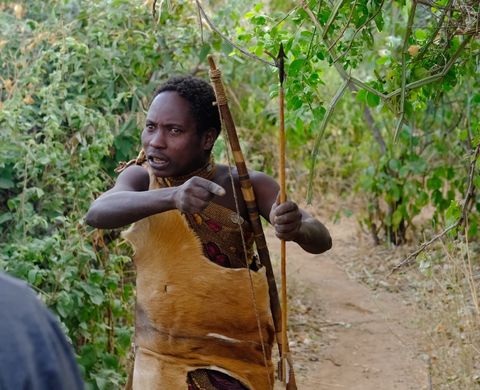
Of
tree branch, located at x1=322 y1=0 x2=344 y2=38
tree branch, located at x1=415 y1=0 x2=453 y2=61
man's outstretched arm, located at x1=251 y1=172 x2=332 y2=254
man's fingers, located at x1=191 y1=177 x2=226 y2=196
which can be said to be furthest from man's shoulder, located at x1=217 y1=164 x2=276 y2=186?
tree branch, located at x1=415 y1=0 x2=453 y2=61

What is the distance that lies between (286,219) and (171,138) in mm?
494

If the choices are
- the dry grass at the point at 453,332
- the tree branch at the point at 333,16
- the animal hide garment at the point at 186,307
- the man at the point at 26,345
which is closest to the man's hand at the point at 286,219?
the animal hide garment at the point at 186,307

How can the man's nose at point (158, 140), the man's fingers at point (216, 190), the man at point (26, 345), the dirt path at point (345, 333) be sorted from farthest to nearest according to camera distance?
the dirt path at point (345, 333) < the man's nose at point (158, 140) < the man's fingers at point (216, 190) < the man at point (26, 345)

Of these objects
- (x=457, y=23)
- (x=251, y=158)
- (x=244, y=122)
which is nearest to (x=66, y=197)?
(x=457, y=23)

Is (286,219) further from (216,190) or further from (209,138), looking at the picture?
(209,138)

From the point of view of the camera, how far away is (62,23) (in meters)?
5.02

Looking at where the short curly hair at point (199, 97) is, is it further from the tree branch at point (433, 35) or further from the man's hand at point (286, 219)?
the tree branch at point (433, 35)

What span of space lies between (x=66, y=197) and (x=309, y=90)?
131 cm

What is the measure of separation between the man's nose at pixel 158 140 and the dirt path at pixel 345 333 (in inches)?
107

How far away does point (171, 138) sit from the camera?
317cm

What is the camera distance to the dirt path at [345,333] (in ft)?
18.4

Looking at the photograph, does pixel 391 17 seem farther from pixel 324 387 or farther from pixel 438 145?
pixel 324 387

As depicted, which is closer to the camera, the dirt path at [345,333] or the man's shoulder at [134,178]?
the man's shoulder at [134,178]

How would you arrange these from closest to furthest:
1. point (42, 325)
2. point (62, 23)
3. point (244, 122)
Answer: point (42, 325) → point (62, 23) → point (244, 122)
